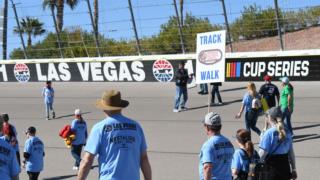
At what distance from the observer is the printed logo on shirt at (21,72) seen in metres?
29.4

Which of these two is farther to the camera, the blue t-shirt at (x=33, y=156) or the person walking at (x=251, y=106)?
the person walking at (x=251, y=106)

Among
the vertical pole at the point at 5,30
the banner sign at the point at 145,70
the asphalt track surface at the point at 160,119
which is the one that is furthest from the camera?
the vertical pole at the point at 5,30

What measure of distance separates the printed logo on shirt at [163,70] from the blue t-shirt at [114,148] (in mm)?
18827

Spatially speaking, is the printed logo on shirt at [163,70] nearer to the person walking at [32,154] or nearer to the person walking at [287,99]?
the person walking at [287,99]

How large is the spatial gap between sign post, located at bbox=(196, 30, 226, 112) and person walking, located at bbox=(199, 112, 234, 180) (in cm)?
365

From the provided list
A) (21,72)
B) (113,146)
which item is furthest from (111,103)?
(21,72)

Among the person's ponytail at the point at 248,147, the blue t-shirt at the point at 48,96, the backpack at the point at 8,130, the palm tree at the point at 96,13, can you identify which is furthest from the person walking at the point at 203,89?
the person's ponytail at the point at 248,147

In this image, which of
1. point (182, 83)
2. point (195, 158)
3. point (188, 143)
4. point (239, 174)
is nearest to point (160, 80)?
point (182, 83)

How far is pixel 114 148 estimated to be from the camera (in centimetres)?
581

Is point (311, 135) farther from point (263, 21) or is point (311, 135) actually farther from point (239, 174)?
point (263, 21)

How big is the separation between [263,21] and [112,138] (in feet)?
62.2

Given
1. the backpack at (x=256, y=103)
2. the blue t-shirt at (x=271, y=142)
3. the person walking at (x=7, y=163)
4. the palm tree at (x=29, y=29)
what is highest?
the palm tree at (x=29, y=29)

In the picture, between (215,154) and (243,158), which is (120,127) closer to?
(215,154)

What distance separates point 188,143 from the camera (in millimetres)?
15344
